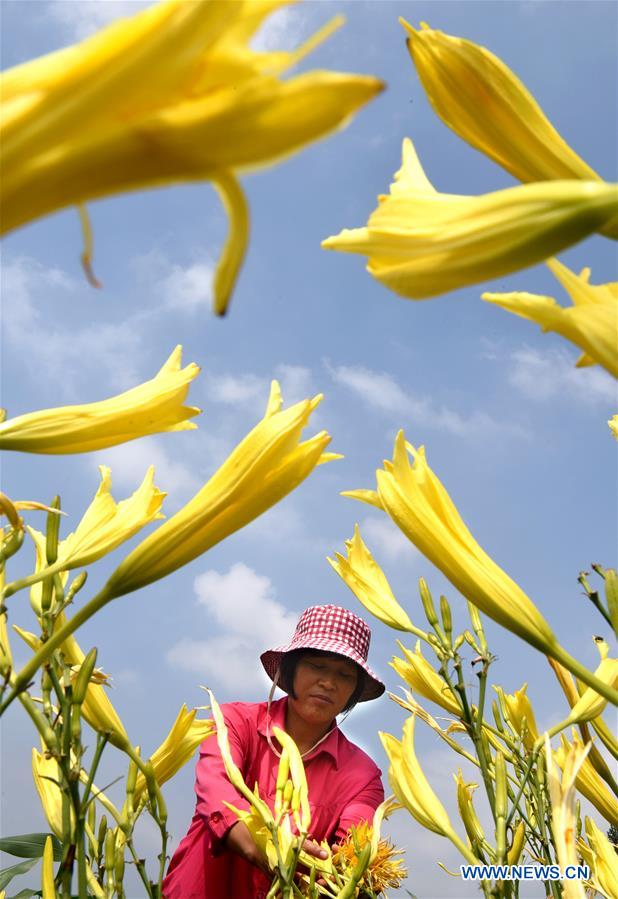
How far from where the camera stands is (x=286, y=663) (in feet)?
10.5

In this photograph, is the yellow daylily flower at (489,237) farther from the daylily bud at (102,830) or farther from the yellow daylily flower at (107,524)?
the daylily bud at (102,830)

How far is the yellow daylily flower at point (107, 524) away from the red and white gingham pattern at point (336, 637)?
72.0 inches

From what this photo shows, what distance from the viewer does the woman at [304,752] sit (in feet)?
7.90

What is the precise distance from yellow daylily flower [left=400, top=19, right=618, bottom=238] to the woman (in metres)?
1.92

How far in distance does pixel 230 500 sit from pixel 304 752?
227cm

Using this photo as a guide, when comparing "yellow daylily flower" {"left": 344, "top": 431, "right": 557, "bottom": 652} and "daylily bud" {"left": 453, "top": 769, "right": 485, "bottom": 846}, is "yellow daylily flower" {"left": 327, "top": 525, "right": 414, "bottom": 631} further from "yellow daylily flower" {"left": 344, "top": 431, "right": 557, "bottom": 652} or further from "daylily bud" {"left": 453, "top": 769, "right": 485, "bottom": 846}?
"yellow daylily flower" {"left": 344, "top": 431, "right": 557, "bottom": 652}

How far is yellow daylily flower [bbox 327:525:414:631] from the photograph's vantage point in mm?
1438

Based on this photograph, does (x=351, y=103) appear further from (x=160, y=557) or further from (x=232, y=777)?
(x=232, y=777)

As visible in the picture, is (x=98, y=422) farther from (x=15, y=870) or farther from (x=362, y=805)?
(x=362, y=805)

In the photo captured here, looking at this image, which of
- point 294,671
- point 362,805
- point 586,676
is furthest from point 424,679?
point 294,671

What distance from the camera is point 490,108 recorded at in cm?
58

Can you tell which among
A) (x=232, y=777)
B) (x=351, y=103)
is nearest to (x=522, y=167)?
(x=351, y=103)

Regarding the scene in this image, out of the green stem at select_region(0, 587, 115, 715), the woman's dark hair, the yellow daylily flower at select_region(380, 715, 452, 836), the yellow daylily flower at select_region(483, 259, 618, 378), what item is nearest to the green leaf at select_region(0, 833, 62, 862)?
the yellow daylily flower at select_region(380, 715, 452, 836)

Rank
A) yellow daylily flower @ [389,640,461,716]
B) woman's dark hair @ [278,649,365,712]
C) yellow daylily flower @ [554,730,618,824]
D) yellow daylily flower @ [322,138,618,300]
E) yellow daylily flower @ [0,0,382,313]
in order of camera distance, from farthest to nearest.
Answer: woman's dark hair @ [278,649,365,712] < yellow daylily flower @ [389,640,461,716] < yellow daylily flower @ [554,730,618,824] < yellow daylily flower @ [322,138,618,300] < yellow daylily flower @ [0,0,382,313]
